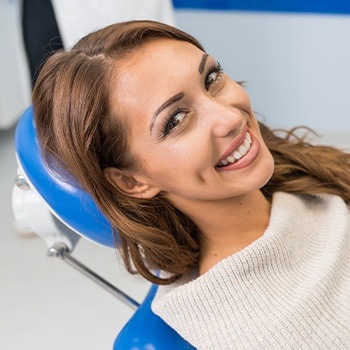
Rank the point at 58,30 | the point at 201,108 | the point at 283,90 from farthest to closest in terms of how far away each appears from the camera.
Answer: the point at 283,90, the point at 58,30, the point at 201,108

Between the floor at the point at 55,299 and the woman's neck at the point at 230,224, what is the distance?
0.63 m

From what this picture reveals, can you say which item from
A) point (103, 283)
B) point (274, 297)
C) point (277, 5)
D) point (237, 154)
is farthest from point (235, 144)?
point (277, 5)

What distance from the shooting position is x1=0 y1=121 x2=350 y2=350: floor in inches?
73.0

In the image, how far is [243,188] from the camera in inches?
39.9

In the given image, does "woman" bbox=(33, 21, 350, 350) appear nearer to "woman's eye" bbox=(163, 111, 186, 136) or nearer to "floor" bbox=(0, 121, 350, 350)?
"woman's eye" bbox=(163, 111, 186, 136)

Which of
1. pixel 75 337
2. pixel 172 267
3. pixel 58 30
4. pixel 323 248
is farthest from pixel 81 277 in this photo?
pixel 323 248

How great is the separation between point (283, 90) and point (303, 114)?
122mm

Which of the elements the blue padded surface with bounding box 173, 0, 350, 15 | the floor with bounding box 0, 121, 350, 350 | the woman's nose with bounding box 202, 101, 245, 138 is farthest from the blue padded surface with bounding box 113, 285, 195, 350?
the blue padded surface with bounding box 173, 0, 350, 15

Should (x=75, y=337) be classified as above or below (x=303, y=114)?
below

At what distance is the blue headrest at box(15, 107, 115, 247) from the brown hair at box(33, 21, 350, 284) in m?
0.04

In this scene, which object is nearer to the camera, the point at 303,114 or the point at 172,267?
the point at 172,267

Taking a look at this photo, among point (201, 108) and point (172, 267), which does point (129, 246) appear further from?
point (201, 108)

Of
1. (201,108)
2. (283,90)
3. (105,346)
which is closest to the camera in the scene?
(201,108)

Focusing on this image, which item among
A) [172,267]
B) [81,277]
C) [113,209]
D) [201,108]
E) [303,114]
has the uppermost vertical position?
[201,108]
